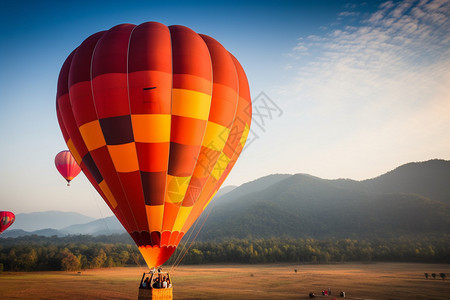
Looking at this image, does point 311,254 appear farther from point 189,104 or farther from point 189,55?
point 189,55

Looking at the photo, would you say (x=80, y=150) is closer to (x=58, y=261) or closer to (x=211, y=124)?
(x=211, y=124)

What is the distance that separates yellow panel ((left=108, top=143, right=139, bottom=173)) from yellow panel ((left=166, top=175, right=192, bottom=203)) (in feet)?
5.25

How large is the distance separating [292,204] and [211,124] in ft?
575

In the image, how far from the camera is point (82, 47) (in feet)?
50.8

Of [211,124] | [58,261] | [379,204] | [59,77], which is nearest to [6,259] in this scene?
[58,261]

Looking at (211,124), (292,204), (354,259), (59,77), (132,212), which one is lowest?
(354,259)

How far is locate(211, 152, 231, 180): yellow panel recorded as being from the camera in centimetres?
1608

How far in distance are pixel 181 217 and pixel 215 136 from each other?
4.14 metres

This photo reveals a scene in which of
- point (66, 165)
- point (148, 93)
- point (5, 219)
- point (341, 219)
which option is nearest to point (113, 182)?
point (148, 93)

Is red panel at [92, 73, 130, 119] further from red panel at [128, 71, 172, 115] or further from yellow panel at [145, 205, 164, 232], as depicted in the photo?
yellow panel at [145, 205, 164, 232]

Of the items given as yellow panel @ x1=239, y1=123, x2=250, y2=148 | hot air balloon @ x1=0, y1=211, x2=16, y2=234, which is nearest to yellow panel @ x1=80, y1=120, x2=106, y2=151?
yellow panel @ x1=239, y1=123, x2=250, y2=148

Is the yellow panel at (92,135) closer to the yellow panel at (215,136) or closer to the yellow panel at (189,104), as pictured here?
the yellow panel at (189,104)

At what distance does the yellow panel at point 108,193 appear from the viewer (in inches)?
585

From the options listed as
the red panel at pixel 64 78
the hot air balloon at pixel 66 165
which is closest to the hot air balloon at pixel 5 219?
the hot air balloon at pixel 66 165
